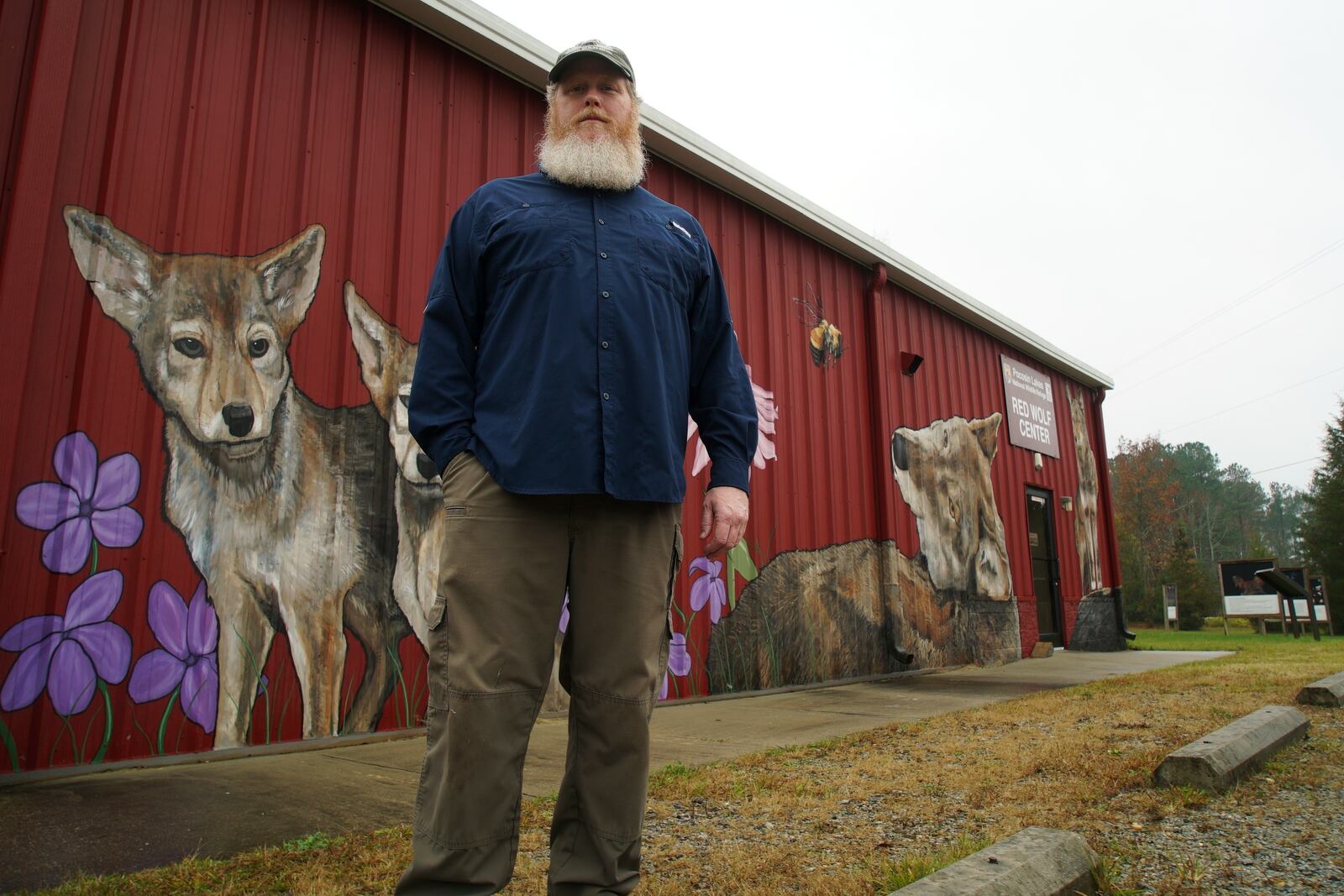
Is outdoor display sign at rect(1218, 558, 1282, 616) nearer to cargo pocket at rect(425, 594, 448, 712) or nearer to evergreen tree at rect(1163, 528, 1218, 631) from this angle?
evergreen tree at rect(1163, 528, 1218, 631)

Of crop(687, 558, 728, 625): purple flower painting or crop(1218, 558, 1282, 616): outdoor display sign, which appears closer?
crop(687, 558, 728, 625): purple flower painting

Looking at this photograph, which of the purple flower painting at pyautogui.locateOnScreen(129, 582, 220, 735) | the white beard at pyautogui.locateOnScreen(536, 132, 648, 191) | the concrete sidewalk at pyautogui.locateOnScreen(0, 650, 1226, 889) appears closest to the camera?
the white beard at pyautogui.locateOnScreen(536, 132, 648, 191)

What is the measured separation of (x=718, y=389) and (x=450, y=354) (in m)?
0.54

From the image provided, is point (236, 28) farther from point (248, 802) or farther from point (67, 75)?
point (248, 802)

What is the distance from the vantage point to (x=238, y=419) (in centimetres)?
338

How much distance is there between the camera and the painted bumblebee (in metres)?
6.69

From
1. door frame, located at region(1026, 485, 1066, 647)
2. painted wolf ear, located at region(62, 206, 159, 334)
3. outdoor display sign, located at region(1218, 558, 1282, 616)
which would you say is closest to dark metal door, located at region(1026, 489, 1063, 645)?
door frame, located at region(1026, 485, 1066, 647)

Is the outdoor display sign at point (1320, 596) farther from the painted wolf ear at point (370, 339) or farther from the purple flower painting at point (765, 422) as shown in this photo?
the painted wolf ear at point (370, 339)

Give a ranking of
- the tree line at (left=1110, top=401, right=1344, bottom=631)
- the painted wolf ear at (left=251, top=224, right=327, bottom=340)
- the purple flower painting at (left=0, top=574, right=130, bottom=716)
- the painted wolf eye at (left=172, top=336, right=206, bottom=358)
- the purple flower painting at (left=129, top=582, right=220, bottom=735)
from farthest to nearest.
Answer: the tree line at (left=1110, top=401, right=1344, bottom=631) → the painted wolf ear at (left=251, top=224, right=327, bottom=340) → the painted wolf eye at (left=172, top=336, right=206, bottom=358) → the purple flower painting at (left=129, top=582, right=220, bottom=735) → the purple flower painting at (left=0, top=574, right=130, bottom=716)

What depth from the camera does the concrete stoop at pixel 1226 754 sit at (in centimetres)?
238

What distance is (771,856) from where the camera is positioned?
74.5 inches

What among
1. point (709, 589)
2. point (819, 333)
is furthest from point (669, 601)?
point (819, 333)

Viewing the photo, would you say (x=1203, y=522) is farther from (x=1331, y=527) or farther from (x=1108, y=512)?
(x=1108, y=512)

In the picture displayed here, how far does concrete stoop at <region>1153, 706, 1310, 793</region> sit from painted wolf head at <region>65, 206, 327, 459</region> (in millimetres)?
3495
